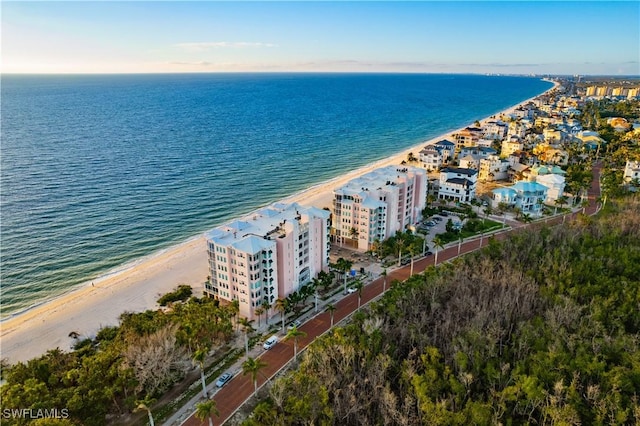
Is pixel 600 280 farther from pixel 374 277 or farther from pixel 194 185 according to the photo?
pixel 194 185

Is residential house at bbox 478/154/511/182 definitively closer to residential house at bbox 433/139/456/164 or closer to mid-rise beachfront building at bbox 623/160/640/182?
residential house at bbox 433/139/456/164

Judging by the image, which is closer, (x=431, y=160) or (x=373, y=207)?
(x=373, y=207)

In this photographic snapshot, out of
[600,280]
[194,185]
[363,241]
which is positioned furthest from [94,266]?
[600,280]

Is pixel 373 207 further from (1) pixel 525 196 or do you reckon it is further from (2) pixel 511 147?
(2) pixel 511 147

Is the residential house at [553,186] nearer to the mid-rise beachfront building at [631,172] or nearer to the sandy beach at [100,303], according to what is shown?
the mid-rise beachfront building at [631,172]

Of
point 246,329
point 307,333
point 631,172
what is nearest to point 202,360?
point 246,329

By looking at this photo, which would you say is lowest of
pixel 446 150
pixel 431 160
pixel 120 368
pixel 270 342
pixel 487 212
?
pixel 270 342
